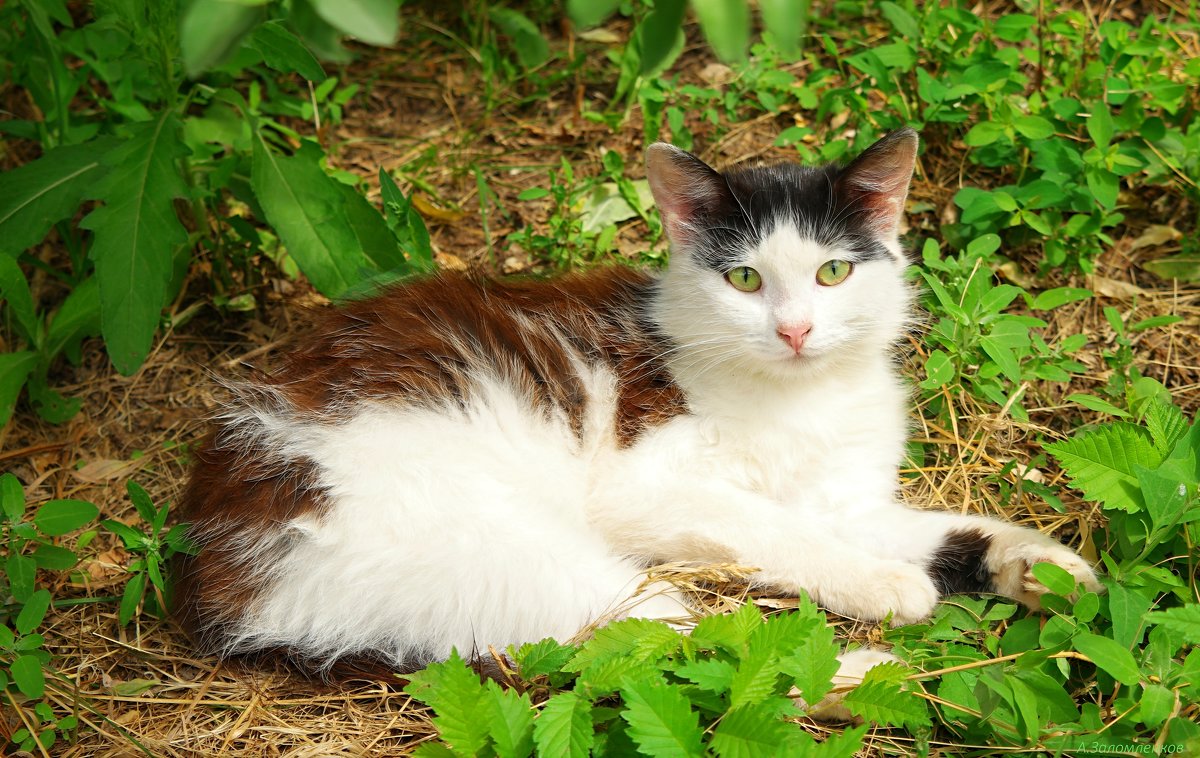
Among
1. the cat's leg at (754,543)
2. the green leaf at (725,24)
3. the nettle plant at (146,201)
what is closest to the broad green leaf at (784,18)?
the green leaf at (725,24)

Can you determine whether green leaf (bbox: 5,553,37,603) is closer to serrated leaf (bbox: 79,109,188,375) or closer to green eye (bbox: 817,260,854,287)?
serrated leaf (bbox: 79,109,188,375)

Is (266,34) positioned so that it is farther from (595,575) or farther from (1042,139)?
(1042,139)

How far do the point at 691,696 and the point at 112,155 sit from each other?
235 cm

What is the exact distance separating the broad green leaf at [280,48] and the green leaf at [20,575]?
1611 millimetres

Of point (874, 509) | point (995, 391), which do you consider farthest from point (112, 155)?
point (995, 391)

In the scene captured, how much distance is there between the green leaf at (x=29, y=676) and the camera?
2150mm

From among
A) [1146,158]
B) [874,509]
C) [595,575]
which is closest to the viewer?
[595,575]

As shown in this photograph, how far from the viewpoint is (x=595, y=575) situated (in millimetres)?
2330

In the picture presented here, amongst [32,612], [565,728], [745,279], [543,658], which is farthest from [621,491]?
[32,612]

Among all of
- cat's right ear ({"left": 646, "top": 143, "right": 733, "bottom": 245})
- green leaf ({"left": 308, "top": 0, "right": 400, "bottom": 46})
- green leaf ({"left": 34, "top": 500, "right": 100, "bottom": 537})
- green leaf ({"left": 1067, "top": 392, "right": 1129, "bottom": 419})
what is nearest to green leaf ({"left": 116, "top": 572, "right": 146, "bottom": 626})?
green leaf ({"left": 34, "top": 500, "right": 100, "bottom": 537})

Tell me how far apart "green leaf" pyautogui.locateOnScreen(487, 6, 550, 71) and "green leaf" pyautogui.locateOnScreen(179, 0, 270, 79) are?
334cm

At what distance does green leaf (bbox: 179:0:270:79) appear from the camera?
3.36ft

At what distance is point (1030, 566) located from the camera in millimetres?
2295

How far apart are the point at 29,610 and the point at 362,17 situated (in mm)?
1951
